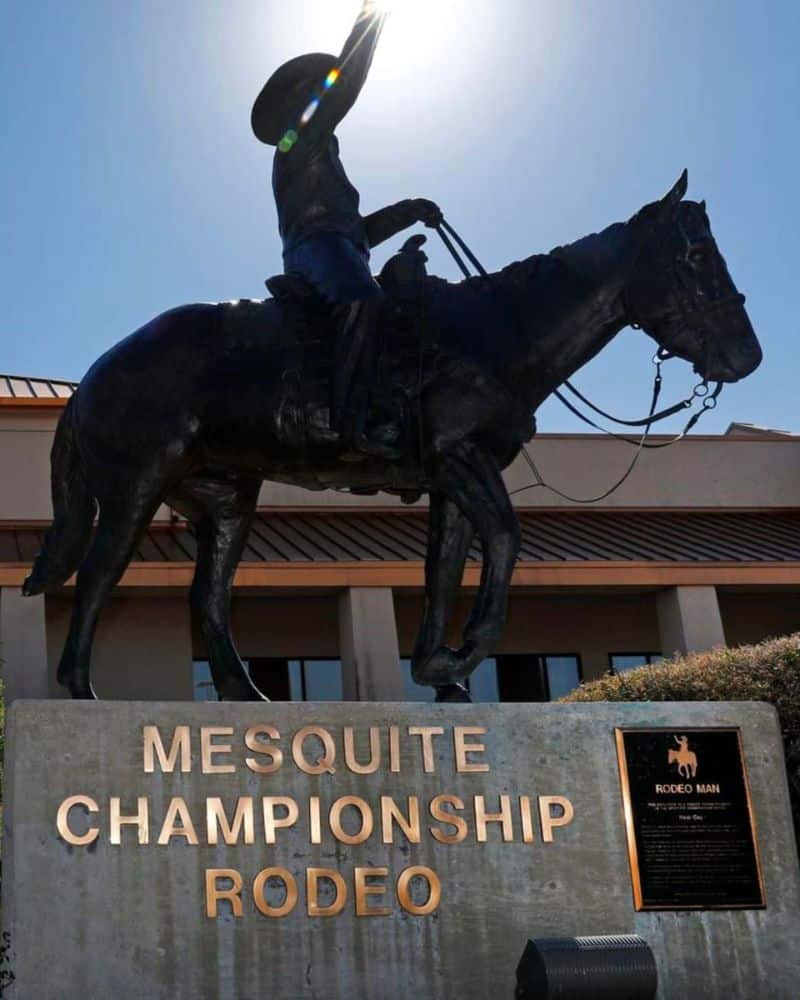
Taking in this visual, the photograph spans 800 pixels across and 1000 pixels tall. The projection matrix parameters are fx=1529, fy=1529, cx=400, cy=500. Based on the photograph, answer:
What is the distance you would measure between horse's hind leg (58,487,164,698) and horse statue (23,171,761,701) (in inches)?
0.4

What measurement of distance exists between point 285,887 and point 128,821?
0.79 meters

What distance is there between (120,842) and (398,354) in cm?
284

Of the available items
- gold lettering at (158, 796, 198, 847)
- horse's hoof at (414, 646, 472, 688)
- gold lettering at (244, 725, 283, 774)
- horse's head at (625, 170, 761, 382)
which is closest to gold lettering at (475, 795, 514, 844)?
horse's hoof at (414, 646, 472, 688)

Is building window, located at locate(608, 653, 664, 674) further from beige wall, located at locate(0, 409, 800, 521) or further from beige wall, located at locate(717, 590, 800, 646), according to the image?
beige wall, located at locate(0, 409, 800, 521)

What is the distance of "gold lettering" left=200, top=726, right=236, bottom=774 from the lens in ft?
23.7

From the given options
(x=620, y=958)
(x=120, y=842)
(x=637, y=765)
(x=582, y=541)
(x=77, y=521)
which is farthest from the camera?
(x=582, y=541)

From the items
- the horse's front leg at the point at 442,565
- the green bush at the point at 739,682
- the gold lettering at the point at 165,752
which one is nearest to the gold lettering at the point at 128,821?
the gold lettering at the point at 165,752

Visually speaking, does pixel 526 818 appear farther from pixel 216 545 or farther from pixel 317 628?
pixel 317 628

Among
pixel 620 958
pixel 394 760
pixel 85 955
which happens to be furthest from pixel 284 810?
pixel 620 958

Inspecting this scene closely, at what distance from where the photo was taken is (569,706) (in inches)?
307

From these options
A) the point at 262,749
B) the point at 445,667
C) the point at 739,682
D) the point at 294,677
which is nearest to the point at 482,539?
the point at 445,667

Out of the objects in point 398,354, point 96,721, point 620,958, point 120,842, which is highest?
point 398,354

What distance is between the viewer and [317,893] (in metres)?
7.08

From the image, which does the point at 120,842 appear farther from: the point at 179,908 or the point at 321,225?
the point at 321,225
